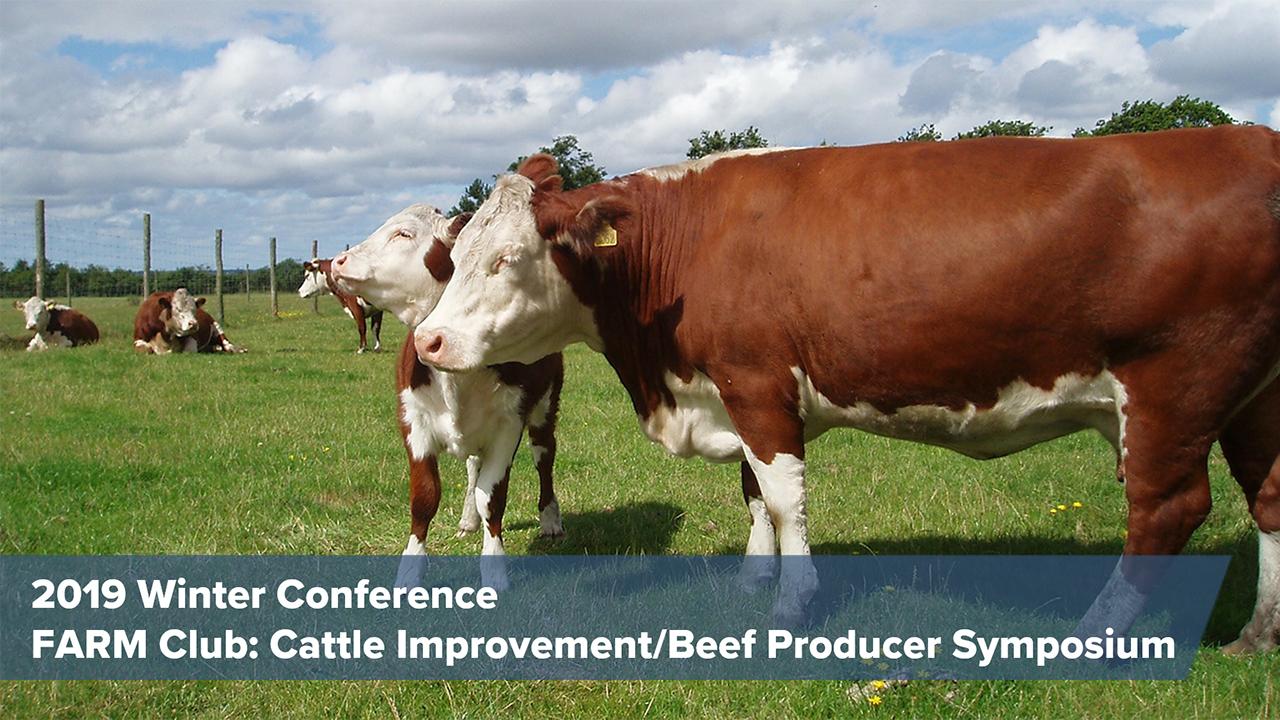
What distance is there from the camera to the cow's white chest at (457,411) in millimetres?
5738

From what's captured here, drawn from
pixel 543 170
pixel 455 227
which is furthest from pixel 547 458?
pixel 543 170

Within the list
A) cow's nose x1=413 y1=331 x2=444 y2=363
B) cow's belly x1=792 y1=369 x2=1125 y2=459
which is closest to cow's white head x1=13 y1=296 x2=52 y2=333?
cow's nose x1=413 y1=331 x2=444 y2=363

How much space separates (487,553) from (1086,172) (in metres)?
3.66

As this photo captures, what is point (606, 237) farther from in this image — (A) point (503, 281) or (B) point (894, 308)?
(B) point (894, 308)

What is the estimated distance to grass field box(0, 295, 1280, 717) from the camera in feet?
13.8

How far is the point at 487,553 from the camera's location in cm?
579

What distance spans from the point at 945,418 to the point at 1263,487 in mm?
1586

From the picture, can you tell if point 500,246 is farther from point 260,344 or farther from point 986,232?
point 260,344

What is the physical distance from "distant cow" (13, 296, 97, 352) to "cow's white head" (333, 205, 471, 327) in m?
17.7

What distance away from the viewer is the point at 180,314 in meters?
19.9

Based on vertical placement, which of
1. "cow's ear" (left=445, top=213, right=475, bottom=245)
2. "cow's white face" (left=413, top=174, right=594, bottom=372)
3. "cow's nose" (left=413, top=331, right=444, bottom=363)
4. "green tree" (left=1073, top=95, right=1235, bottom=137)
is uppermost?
"green tree" (left=1073, top=95, right=1235, bottom=137)

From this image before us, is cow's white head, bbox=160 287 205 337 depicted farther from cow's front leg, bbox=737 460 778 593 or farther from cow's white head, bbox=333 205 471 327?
cow's front leg, bbox=737 460 778 593

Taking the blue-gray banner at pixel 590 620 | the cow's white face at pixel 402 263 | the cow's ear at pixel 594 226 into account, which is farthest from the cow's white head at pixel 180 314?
the cow's ear at pixel 594 226

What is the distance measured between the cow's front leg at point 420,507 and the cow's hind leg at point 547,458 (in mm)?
1039
